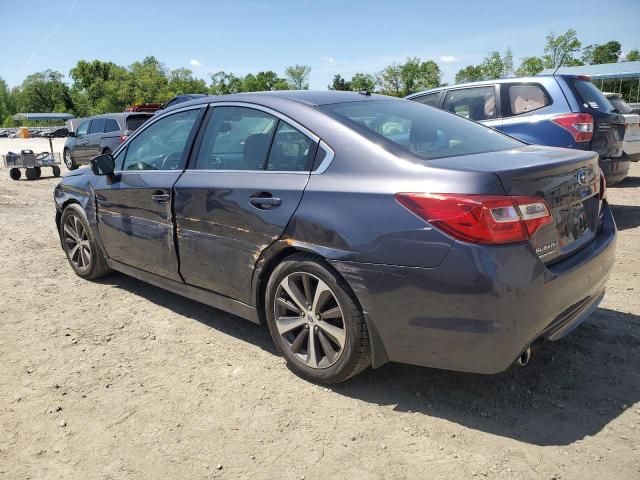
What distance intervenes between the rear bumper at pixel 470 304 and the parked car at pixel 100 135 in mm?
12586

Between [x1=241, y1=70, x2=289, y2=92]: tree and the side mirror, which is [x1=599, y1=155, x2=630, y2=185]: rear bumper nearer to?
the side mirror

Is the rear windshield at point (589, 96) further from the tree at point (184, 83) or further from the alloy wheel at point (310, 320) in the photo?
the tree at point (184, 83)

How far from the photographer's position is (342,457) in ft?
8.05

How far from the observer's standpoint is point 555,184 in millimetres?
2645

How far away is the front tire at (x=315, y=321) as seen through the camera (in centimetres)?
279

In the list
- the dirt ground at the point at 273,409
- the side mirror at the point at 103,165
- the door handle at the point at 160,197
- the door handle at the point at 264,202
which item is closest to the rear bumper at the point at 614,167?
the dirt ground at the point at 273,409

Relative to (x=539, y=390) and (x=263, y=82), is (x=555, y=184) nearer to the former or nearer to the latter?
(x=539, y=390)

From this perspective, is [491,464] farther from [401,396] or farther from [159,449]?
[159,449]

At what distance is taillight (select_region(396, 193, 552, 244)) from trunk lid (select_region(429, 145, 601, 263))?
0.06 m

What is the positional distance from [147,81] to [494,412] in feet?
267

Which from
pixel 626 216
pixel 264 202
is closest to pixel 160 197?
pixel 264 202

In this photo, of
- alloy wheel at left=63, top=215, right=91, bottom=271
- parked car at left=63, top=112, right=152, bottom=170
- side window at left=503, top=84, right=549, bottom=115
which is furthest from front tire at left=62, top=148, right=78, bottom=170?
side window at left=503, top=84, right=549, bottom=115

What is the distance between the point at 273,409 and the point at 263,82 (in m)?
106

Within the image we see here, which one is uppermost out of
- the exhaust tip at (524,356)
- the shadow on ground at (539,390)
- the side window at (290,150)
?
the side window at (290,150)
